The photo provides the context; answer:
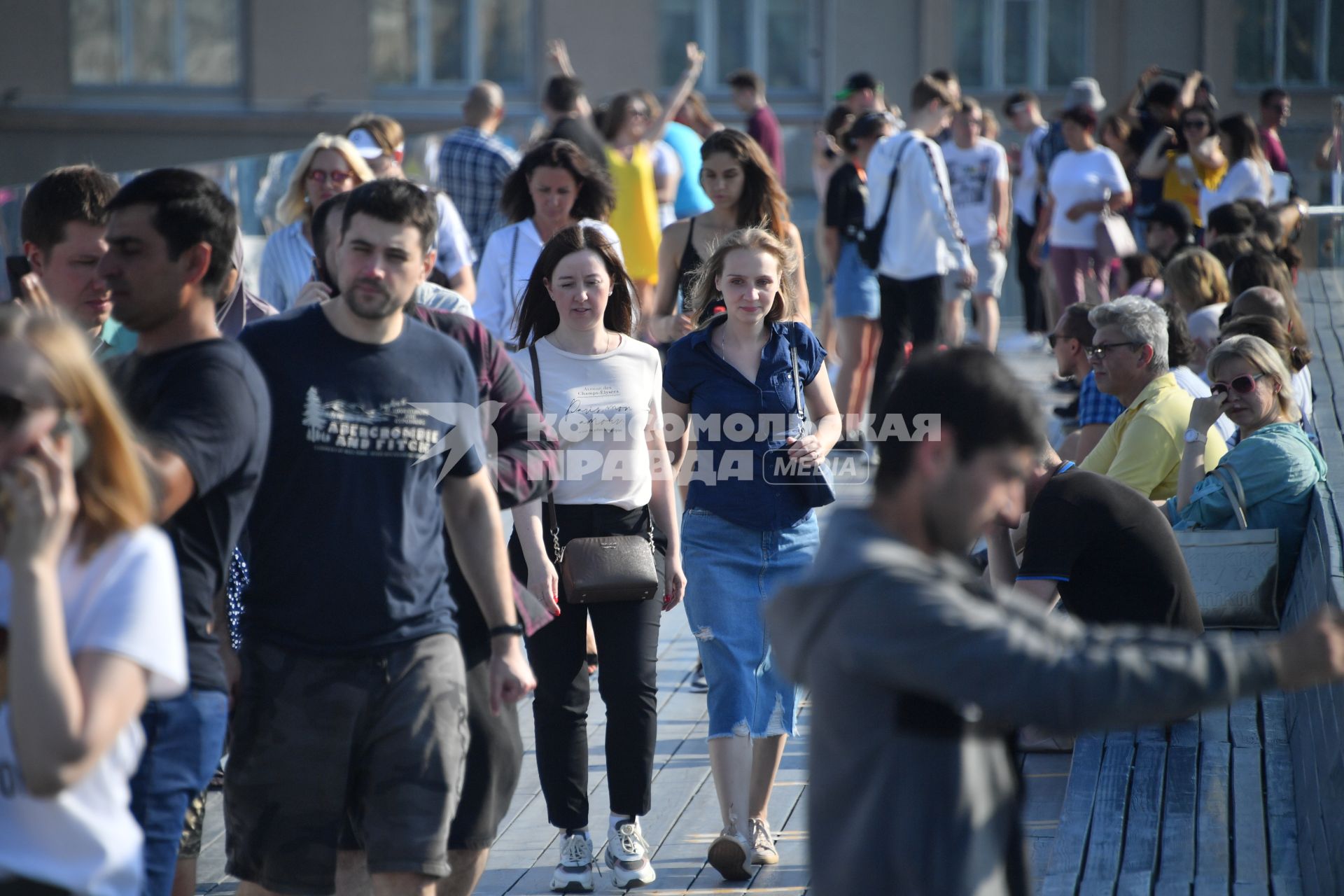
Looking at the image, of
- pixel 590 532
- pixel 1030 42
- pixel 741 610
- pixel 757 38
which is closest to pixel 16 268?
pixel 590 532

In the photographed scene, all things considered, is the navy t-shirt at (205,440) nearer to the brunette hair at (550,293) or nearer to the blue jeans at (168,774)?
the blue jeans at (168,774)

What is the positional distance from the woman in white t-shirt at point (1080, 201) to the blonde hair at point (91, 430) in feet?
35.6

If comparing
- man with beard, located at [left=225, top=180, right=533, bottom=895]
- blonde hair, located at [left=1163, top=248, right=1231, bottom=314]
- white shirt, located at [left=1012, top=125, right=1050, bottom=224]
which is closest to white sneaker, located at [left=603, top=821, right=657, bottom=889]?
man with beard, located at [left=225, top=180, right=533, bottom=895]

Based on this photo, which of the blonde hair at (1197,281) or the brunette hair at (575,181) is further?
the blonde hair at (1197,281)

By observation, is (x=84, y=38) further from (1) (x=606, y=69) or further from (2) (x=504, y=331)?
(2) (x=504, y=331)

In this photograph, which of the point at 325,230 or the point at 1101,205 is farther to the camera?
the point at 1101,205

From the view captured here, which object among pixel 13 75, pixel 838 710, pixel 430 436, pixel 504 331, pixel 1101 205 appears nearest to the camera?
pixel 838 710

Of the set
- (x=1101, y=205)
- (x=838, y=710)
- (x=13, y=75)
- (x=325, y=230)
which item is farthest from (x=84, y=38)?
(x=838, y=710)

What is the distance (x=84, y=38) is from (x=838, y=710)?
2364cm

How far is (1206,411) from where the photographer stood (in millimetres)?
6281

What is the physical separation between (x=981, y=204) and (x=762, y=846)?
8661 millimetres

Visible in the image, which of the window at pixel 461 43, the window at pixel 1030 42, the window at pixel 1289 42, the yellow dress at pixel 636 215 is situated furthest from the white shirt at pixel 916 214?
the window at pixel 1289 42

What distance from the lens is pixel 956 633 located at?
2158 mm

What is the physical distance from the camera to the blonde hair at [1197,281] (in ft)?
28.4
